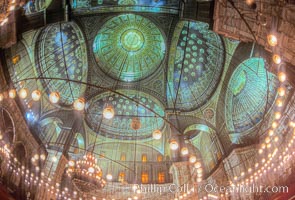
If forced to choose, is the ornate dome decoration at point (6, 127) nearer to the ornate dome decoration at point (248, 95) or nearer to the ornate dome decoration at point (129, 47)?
the ornate dome decoration at point (129, 47)

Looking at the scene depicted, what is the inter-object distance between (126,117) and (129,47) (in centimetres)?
471

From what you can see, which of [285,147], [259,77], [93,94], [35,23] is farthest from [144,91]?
[285,147]

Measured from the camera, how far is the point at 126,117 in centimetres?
1834

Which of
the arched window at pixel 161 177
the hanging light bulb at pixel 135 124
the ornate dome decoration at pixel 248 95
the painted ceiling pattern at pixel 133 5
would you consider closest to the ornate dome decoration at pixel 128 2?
the painted ceiling pattern at pixel 133 5

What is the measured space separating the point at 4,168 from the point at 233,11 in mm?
10477

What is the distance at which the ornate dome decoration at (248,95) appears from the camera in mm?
12234

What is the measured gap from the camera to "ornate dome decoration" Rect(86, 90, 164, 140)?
1758 cm

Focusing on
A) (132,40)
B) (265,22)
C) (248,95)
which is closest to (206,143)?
(248,95)

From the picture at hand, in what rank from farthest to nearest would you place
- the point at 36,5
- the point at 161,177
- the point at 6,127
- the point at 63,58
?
the point at 161,177 → the point at 63,58 → the point at 6,127 → the point at 36,5

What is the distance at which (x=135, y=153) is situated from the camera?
17953 mm

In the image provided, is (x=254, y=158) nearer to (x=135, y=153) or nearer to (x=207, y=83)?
(x=207, y=83)

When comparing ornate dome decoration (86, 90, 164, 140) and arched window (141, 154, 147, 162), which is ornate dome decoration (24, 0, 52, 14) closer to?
ornate dome decoration (86, 90, 164, 140)

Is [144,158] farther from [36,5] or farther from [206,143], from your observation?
[36,5]

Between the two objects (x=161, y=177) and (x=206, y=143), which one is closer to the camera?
(x=206, y=143)
